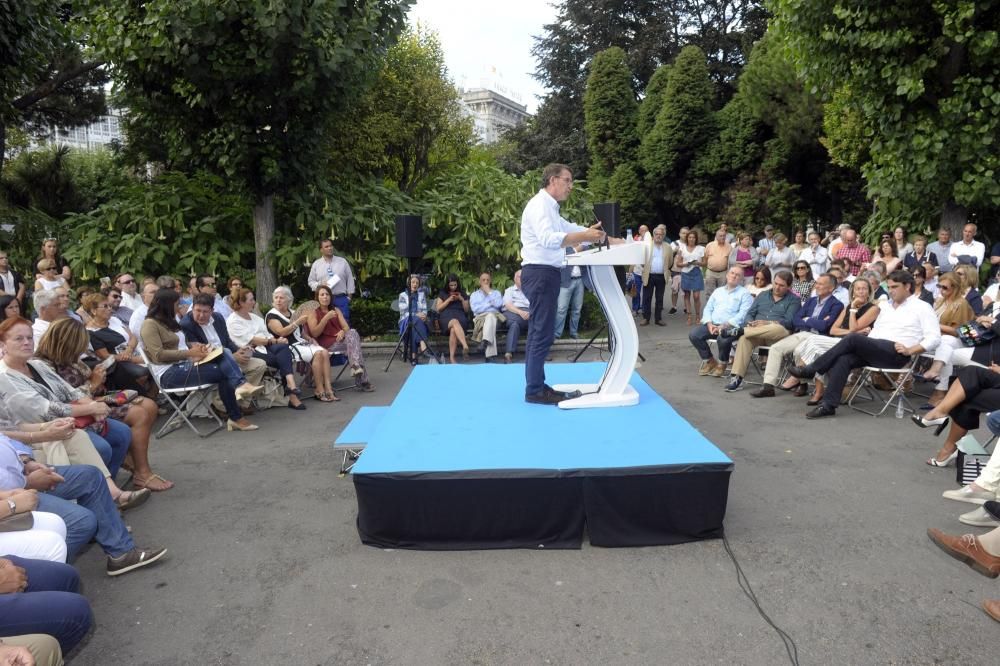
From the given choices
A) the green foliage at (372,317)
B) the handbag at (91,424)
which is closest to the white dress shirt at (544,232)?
the handbag at (91,424)

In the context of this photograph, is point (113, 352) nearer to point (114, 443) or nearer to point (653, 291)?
point (114, 443)

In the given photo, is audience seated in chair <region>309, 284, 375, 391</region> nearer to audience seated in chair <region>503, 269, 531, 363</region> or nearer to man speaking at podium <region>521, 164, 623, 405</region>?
Answer: audience seated in chair <region>503, 269, 531, 363</region>

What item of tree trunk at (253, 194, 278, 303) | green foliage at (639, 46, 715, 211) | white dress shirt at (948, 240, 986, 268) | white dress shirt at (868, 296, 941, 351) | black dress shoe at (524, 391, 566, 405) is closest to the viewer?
black dress shoe at (524, 391, 566, 405)

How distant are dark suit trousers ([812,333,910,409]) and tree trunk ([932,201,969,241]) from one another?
584cm

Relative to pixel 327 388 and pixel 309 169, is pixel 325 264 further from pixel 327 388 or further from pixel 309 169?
pixel 327 388

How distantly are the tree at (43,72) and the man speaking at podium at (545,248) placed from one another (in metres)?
8.09

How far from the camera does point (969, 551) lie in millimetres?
3467

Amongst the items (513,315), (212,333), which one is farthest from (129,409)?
(513,315)

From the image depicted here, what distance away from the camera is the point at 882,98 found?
973 cm

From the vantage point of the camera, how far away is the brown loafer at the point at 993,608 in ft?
9.70

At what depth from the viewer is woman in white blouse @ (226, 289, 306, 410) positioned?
6.91 meters

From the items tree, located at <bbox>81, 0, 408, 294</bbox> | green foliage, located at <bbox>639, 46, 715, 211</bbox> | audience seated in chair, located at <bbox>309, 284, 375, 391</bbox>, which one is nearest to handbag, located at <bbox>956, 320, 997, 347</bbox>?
audience seated in chair, located at <bbox>309, 284, 375, 391</bbox>

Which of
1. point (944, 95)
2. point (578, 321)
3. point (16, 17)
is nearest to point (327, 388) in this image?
point (578, 321)

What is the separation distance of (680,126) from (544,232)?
59.7 ft
